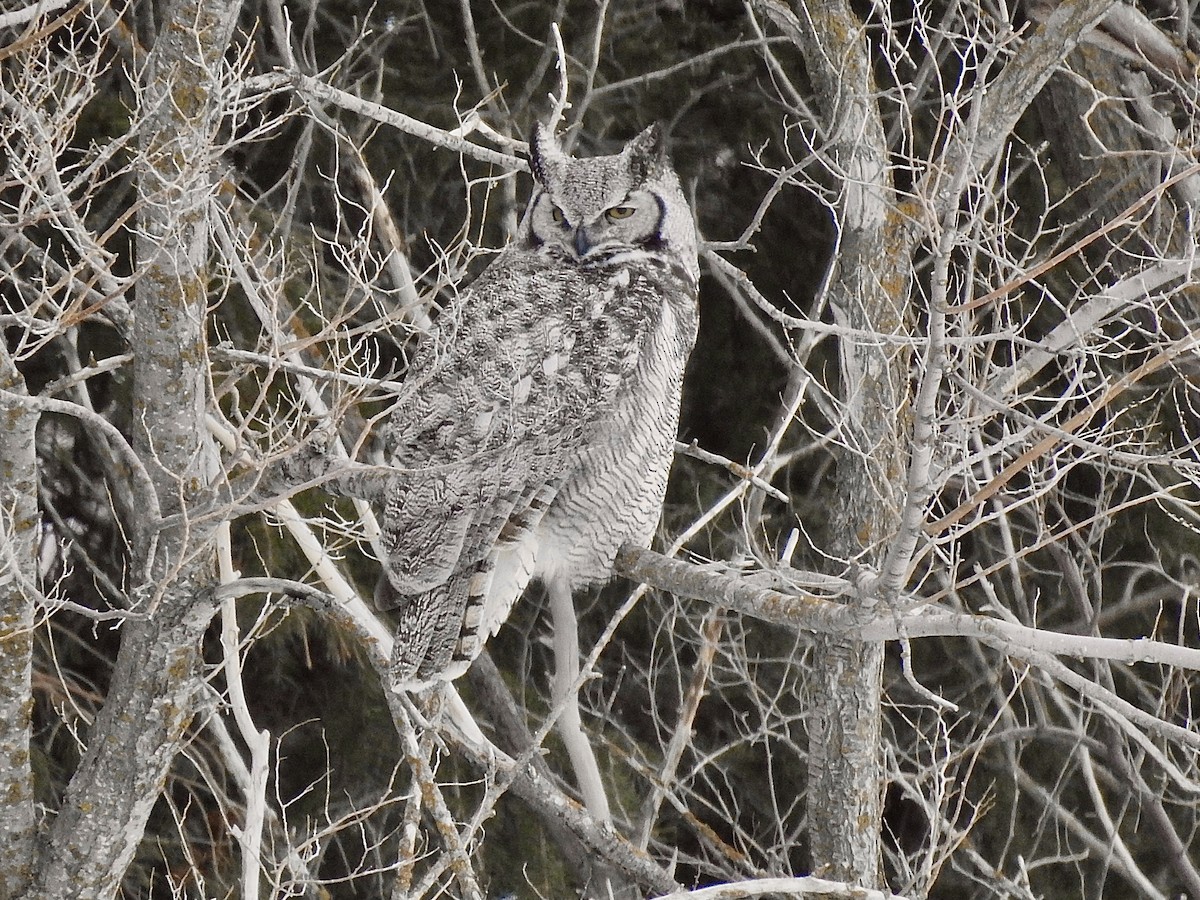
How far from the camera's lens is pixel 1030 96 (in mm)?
3844

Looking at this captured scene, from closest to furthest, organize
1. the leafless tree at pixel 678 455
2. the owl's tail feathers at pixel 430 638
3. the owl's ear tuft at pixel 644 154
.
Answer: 1. the leafless tree at pixel 678 455
2. the owl's tail feathers at pixel 430 638
3. the owl's ear tuft at pixel 644 154

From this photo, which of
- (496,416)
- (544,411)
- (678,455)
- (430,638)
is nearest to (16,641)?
(430,638)

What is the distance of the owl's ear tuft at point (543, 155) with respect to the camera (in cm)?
333

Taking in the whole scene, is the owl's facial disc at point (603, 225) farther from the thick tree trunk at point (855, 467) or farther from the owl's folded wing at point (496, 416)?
the thick tree trunk at point (855, 467)

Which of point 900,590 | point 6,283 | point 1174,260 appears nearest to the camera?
point 900,590

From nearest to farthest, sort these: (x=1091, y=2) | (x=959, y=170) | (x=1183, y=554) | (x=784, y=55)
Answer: (x=959, y=170)
(x=1091, y=2)
(x=1183, y=554)
(x=784, y=55)

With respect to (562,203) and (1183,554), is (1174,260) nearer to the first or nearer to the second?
(562,203)

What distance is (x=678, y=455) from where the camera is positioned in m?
6.22

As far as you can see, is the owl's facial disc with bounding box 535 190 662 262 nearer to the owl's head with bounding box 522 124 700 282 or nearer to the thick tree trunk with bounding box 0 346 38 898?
the owl's head with bounding box 522 124 700 282

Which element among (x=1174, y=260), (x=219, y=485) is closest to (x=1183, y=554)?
(x=1174, y=260)

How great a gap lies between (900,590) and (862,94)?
2396mm

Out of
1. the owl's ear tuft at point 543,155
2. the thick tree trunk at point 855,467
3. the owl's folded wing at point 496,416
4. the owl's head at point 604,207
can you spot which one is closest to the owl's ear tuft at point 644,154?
the owl's head at point 604,207

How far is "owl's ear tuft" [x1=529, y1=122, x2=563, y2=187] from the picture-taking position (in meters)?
3.33

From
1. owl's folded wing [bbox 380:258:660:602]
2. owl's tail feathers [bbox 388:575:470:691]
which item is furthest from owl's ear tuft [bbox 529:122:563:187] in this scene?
owl's tail feathers [bbox 388:575:470:691]
